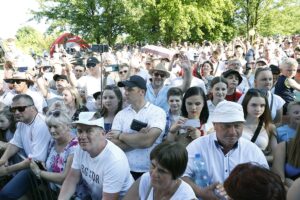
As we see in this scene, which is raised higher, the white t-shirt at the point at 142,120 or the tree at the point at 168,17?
the tree at the point at 168,17

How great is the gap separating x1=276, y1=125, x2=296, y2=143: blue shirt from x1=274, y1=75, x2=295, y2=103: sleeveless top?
1623mm

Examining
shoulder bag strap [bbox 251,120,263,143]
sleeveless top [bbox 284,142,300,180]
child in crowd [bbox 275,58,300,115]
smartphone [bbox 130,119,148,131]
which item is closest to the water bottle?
sleeveless top [bbox 284,142,300,180]

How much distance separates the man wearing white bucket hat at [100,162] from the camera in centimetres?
344

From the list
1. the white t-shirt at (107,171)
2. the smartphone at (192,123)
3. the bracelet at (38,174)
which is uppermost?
the smartphone at (192,123)

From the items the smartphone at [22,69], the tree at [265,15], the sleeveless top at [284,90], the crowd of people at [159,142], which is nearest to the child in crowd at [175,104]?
the crowd of people at [159,142]

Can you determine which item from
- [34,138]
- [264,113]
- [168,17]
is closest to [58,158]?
[34,138]

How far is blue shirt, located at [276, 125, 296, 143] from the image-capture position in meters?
4.12

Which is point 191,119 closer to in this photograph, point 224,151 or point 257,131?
point 257,131

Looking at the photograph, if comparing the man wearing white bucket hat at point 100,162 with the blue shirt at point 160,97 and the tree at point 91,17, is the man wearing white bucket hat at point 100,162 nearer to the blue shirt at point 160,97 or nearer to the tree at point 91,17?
the blue shirt at point 160,97

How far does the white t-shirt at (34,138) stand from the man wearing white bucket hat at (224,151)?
83.0 inches

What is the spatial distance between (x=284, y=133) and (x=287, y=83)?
1.79 m

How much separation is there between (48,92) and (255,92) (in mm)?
3988

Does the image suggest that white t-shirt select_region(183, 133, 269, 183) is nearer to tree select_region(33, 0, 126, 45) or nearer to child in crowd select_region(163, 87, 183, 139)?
child in crowd select_region(163, 87, 183, 139)

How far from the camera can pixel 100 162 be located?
3.50m
